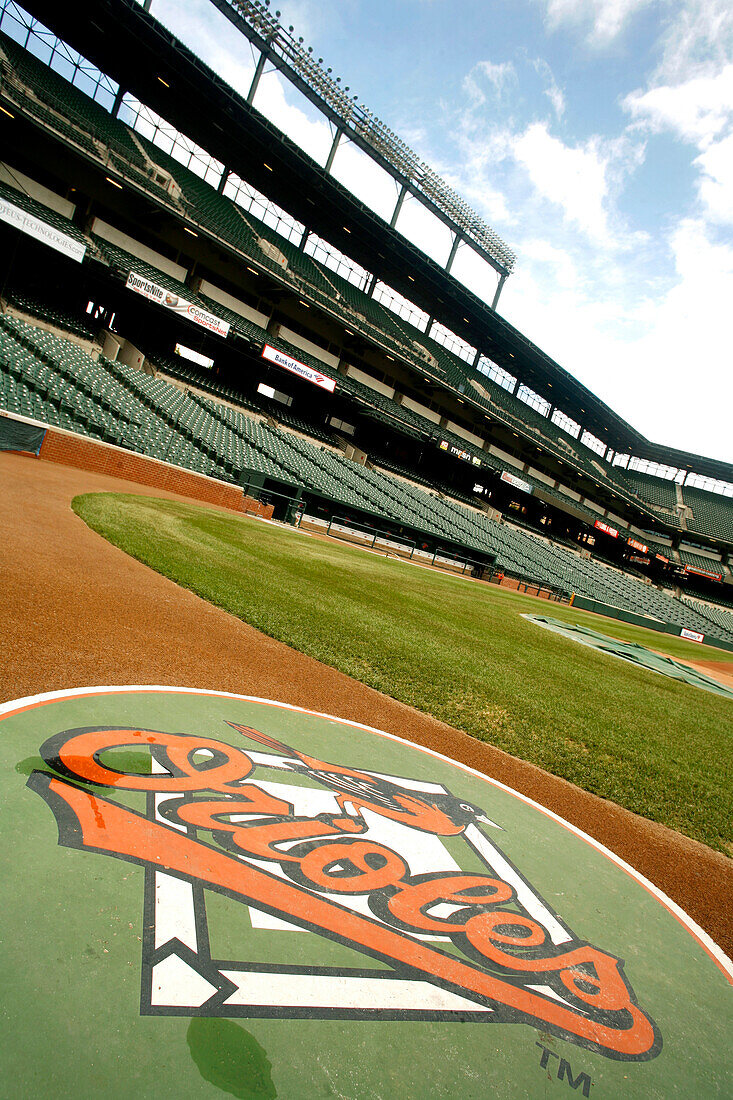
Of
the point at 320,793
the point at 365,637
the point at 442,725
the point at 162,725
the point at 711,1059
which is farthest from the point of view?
the point at 365,637

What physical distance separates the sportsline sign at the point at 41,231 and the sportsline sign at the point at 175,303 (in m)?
2.43

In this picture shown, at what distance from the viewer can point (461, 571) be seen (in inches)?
1225

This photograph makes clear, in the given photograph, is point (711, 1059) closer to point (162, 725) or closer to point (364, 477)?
point (162, 725)

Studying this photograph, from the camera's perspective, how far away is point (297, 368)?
32.7 metres

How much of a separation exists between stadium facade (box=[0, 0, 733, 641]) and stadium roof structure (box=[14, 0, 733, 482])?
5.0 inches

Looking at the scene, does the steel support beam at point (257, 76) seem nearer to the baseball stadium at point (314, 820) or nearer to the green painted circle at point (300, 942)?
the baseball stadium at point (314, 820)

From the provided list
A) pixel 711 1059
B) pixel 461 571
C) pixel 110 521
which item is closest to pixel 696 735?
pixel 711 1059

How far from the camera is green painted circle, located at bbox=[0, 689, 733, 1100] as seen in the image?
5.07ft

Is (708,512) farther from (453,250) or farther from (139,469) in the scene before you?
(139,469)

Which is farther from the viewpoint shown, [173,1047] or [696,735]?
[696,735]

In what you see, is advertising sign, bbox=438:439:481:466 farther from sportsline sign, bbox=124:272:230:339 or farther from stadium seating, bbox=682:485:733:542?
stadium seating, bbox=682:485:733:542

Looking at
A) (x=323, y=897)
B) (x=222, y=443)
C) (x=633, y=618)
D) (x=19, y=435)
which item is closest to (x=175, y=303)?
(x=222, y=443)

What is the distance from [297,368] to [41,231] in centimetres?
1421

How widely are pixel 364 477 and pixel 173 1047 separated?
1326 inches
